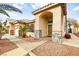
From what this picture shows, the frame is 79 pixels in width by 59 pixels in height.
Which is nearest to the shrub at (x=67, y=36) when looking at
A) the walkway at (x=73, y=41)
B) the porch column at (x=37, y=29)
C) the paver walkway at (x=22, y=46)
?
the walkway at (x=73, y=41)

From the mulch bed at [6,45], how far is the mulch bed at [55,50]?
1.44ft

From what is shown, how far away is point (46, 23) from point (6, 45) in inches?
35.6

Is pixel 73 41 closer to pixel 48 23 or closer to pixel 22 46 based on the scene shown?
pixel 48 23

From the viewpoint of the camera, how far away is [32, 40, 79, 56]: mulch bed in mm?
3189

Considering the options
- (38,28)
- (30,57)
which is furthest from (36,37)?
(30,57)

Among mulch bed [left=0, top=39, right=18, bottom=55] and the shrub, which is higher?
the shrub

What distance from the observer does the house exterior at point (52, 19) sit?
324 cm

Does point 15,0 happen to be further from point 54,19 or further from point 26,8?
point 54,19

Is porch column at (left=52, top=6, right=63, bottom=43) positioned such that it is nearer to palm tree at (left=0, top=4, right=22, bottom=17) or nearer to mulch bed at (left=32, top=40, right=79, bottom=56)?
mulch bed at (left=32, top=40, right=79, bottom=56)

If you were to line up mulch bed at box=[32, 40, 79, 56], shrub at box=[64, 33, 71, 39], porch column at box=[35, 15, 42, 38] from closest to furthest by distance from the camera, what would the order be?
mulch bed at box=[32, 40, 79, 56]
shrub at box=[64, 33, 71, 39]
porch column at box=[35, 15, 42, 38]

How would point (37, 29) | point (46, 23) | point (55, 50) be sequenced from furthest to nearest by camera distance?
point (37, 29), point (46, 23), point (55, 50)

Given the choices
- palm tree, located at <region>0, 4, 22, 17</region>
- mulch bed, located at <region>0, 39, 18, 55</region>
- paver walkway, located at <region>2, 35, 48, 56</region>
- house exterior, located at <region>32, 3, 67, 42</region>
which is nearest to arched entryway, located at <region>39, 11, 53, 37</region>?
house exterior, located at <region>32, 3, 67, 42</region>

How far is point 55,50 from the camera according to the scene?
3230mm

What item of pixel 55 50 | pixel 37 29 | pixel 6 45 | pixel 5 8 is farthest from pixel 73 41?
pixel 5 8
